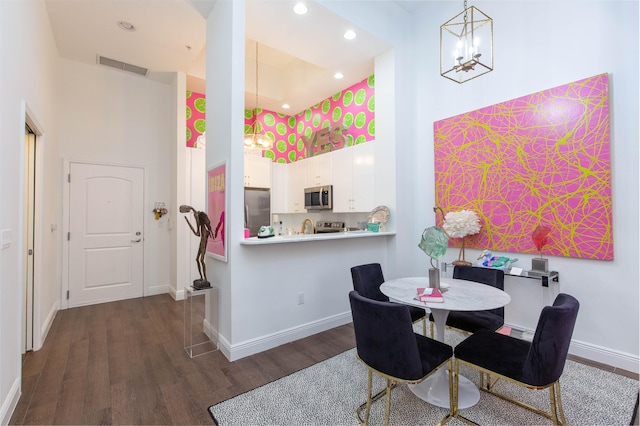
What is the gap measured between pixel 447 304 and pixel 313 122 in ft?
15.1

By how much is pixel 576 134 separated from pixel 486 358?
2215 millimetres

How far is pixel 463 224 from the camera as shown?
3.16 meters

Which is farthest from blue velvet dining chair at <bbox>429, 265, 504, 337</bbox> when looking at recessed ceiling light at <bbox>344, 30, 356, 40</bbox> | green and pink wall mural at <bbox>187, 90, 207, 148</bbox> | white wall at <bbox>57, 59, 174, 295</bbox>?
green and pink wall mural at <bbox>187, 90, 207, 148</bbox>

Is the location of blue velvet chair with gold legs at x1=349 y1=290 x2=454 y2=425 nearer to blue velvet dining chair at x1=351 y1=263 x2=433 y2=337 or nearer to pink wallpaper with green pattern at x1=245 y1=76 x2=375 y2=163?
blue velvet dining chair at x1=351 y1=263 x2=433 y2=337

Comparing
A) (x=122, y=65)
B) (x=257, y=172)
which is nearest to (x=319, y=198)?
(x=257, y=172)

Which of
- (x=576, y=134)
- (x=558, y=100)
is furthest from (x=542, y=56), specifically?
(x=576, y=134)

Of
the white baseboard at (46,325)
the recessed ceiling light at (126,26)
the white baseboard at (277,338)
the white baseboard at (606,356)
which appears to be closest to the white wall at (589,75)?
the white baseboard at (606,356)

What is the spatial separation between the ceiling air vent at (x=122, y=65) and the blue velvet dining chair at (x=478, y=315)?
5.18 meters

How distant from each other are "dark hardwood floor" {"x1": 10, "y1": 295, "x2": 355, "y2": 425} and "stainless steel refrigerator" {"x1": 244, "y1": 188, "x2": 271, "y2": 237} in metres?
2.08

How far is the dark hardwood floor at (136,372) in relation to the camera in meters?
1.92

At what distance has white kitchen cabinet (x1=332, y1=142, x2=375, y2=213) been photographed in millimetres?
4156

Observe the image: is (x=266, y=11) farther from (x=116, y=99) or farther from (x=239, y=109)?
(x=116, y=99)

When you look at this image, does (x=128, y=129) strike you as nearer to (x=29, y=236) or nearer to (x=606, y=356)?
(x=29, y=236)

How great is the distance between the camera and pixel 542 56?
286 centimetres
